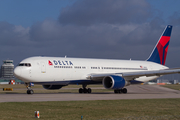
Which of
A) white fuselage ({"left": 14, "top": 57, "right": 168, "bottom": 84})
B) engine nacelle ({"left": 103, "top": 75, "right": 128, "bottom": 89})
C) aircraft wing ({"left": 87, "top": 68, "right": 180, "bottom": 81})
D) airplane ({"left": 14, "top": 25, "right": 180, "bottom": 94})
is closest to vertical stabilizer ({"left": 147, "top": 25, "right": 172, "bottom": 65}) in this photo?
airplane ({"left": 14, "top": 25, "right": 180, "bottom": 94})

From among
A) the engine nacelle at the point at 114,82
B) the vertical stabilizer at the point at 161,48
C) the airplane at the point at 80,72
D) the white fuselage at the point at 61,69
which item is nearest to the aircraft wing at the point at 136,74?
the airplane at the point at 80,72

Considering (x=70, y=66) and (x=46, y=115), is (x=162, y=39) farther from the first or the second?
(x=46, y=115)

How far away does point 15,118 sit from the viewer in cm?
1341

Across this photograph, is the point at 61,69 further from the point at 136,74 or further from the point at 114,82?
the point at 136,74

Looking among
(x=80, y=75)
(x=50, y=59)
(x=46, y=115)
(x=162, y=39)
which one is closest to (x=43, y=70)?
(x=50, y=59)

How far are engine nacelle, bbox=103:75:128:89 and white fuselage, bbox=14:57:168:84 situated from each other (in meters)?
2.52

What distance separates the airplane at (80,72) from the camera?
3081 centimetres

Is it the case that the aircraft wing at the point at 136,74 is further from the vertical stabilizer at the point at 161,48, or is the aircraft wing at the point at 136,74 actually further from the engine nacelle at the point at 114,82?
the vertical stabilizer at the point at 161,48

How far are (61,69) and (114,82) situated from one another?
642 cm

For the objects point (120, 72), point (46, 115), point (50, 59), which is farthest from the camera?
point (120, 72)

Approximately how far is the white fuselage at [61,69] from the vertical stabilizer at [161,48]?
22.8 feet

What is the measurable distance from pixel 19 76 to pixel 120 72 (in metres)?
14.7

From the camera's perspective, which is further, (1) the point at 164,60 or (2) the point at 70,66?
(1) the point at 164,60

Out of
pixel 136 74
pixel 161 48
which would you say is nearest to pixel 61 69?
pixel 136 74
